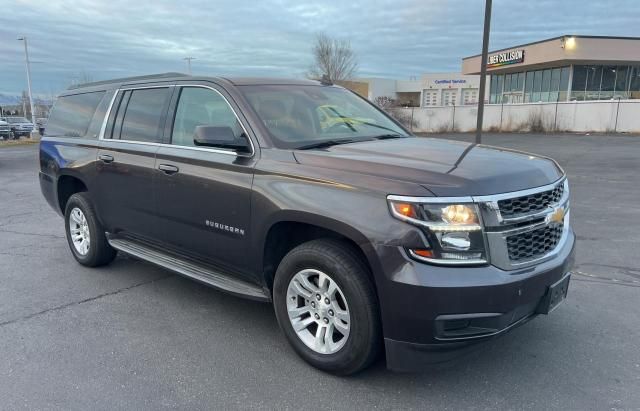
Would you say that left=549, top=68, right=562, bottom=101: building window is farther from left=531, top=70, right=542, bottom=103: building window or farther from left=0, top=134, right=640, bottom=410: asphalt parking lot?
left=0, top=134, right=640, bottom=410: asphalt parking lot

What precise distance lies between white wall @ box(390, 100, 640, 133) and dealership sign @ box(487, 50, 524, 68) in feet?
29.1

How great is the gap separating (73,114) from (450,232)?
4.91m

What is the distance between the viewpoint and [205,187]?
3.88 metres

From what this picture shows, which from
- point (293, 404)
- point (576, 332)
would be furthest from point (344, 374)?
point (576, 332)

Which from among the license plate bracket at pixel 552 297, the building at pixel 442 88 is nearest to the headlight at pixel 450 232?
the license plate bracket at pixel 552 297

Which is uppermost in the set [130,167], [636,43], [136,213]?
[636,43]

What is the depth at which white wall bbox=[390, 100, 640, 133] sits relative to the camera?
28203 mm

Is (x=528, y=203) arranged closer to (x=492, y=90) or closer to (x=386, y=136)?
(x=386, y=136)

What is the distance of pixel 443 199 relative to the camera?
8.96 ft

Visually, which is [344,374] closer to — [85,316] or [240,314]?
[240,314]

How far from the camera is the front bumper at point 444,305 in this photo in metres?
2.69

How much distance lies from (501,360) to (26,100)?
9007 centimetres

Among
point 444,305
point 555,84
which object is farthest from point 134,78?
point 555,84

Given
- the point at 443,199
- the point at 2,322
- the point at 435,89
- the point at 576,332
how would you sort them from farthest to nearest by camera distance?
the point at 435,89 → the point at 2,322 → the point at 576,332 → the point at 443,199
